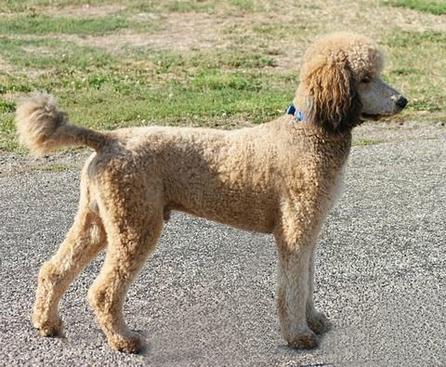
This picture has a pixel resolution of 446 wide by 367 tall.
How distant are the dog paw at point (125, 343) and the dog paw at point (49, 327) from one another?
0.38m

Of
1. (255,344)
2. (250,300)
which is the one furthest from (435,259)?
(255,344)

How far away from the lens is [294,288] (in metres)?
4.76

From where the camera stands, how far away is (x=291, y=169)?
15.5ft

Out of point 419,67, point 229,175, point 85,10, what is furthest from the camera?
point 85,10

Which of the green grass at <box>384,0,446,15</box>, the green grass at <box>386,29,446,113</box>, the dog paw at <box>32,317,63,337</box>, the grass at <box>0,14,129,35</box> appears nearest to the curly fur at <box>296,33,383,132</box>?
the dog paw at <box>32,317,63,337</box>

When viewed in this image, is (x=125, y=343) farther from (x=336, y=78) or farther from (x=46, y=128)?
(x=336, y=78)

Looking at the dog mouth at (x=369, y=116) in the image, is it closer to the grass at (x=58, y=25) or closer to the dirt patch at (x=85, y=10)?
the grass at (x=58, y=25)

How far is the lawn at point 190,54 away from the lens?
10328 mm

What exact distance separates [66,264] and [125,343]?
22.3 inches

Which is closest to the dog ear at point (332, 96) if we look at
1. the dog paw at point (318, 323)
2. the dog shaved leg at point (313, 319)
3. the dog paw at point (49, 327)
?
the dog shaved leg at point (313, 319)

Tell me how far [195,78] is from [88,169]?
291 inches

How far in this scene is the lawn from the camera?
1033cm

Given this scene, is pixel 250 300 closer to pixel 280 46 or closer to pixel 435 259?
pixel 435 259

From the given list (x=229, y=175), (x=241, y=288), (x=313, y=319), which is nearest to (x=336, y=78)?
(x=229, y=175)
